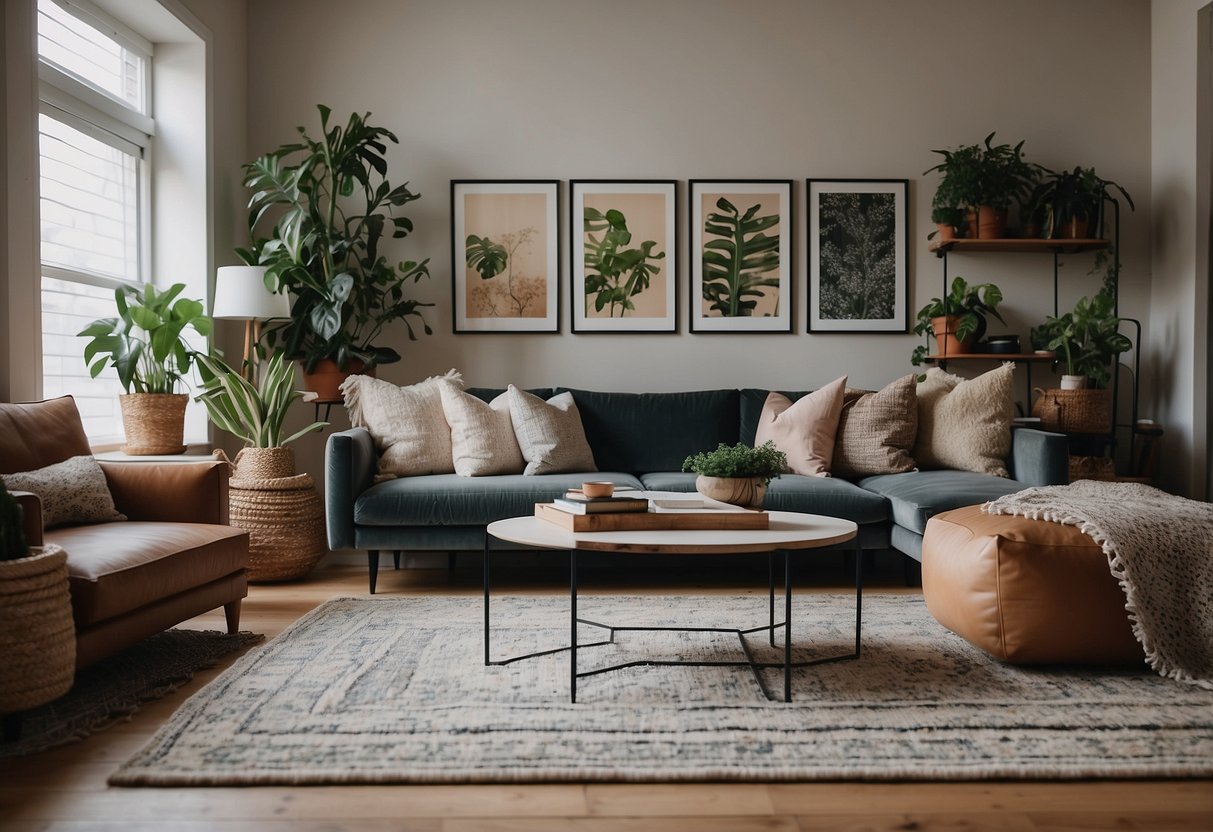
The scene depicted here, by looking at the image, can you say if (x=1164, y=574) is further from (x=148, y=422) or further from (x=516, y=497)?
(x=148, y=422)

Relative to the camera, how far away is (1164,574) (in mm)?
2455

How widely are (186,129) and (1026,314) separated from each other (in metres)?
4.27

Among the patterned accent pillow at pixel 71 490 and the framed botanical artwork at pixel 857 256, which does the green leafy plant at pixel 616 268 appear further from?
the patterned accent pillow at pixel 71 490

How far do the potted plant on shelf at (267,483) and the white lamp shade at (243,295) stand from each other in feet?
0.74

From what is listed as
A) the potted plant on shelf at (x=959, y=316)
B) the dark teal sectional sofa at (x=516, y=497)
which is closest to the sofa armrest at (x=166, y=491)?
the dark teal sectional sofa at (x=516, y=497)

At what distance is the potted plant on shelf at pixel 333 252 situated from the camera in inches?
171

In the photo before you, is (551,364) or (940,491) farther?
(551,364)

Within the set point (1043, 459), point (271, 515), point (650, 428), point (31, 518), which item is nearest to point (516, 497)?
point (650, 428)

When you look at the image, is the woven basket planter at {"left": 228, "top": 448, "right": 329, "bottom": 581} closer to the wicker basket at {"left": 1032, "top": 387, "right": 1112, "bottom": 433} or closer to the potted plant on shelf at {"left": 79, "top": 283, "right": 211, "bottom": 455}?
the potted plant on shelf at {"left": 79, "top": 283, "right": 211, "bottom": 455}

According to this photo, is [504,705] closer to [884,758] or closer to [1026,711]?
[884,758]

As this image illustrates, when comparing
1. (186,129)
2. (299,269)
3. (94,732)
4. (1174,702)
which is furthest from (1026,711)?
(186,129)

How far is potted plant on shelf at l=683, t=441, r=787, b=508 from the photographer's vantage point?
8.79 feet

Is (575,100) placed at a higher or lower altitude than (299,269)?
higher

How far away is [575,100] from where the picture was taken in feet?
15.6
